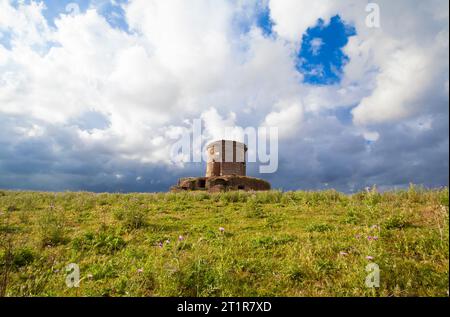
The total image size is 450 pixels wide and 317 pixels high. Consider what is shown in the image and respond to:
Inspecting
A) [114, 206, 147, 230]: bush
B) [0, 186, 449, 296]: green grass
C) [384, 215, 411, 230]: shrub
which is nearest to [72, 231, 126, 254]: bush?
[0, 186, 449, 296]: green grass

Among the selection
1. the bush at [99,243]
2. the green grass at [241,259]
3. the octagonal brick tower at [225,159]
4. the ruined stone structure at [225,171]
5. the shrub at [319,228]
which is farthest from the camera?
the octagonal brick tower at [225,159]

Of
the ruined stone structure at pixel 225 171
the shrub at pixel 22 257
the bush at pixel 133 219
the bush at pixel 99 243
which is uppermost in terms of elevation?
the ruined stone structure at pixel 225 171

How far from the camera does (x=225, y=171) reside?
3469cm

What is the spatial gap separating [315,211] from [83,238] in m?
7.60

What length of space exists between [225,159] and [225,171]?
1.83 meters

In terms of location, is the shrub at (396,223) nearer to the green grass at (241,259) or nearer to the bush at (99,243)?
the green grass at (241,259)

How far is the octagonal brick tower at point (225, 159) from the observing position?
115 ft

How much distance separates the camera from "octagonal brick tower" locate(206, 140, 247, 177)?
1374 inches

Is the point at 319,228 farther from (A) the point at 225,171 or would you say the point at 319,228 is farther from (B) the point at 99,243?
(A) the point at 225,171

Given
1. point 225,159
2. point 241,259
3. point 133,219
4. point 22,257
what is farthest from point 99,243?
point 225,159

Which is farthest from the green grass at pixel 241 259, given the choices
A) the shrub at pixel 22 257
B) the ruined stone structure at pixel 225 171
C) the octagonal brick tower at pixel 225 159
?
the octagonal brick tower at pixel 225 159

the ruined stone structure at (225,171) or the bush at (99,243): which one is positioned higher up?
the ruined stone structure at (225,171)
